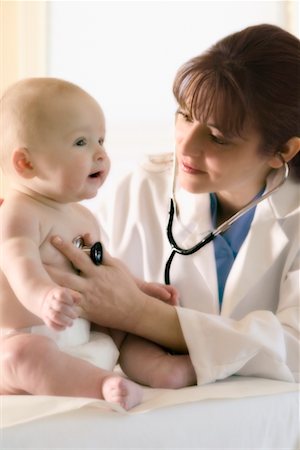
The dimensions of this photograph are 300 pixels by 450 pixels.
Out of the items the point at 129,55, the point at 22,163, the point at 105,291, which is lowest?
the point at 105,291

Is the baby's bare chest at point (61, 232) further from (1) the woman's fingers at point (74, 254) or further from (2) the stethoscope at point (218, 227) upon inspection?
(2) the stethoscope at point (218, 227)

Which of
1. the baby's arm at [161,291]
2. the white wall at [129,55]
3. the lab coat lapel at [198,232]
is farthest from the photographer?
the white wall at [129,55]

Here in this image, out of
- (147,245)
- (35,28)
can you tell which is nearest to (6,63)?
(35,28)

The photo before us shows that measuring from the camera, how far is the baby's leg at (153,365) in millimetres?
1347

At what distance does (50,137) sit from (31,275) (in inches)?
9.8

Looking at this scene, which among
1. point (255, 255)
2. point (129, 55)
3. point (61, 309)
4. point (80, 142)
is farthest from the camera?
point (129, 55)

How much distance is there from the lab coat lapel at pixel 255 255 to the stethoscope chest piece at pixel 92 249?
371 millimetres

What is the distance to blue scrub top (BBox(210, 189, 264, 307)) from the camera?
171cm

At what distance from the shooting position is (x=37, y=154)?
4.18 feet

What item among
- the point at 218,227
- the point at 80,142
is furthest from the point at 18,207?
the point at 218,227

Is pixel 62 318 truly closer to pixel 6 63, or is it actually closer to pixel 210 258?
pixel 210 258

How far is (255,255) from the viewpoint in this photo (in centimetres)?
166

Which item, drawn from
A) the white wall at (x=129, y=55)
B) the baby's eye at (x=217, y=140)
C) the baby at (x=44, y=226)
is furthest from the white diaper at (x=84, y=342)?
the white wall at (x=129, y=55)

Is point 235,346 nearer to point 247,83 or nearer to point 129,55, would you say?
point 247,83
